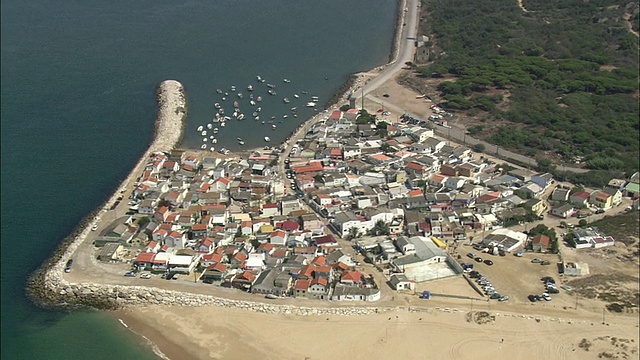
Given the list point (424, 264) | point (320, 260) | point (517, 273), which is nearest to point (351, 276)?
point (320, 260)

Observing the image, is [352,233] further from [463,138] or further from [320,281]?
[463,138]

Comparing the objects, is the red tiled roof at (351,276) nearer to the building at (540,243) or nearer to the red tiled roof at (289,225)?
the red tiled roof at (289,225)

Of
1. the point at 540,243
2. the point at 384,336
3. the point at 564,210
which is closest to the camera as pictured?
the point at 384,336

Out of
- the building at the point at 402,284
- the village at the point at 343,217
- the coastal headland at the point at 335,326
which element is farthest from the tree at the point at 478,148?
the coastal headland at the point at 335,326

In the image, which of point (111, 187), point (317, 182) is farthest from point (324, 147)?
point (111, 187)

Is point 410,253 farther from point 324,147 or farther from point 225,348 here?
point 324,147

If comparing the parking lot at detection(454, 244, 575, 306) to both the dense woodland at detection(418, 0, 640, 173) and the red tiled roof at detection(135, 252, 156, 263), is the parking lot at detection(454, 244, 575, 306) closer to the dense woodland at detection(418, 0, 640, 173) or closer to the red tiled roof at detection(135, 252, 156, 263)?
the dense woodland at detection(418, 0, 640, 173)

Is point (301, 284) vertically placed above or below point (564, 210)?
below

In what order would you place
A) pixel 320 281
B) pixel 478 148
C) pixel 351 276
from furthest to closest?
pixel 478 148, pixel 351 276, pixel 320 281
